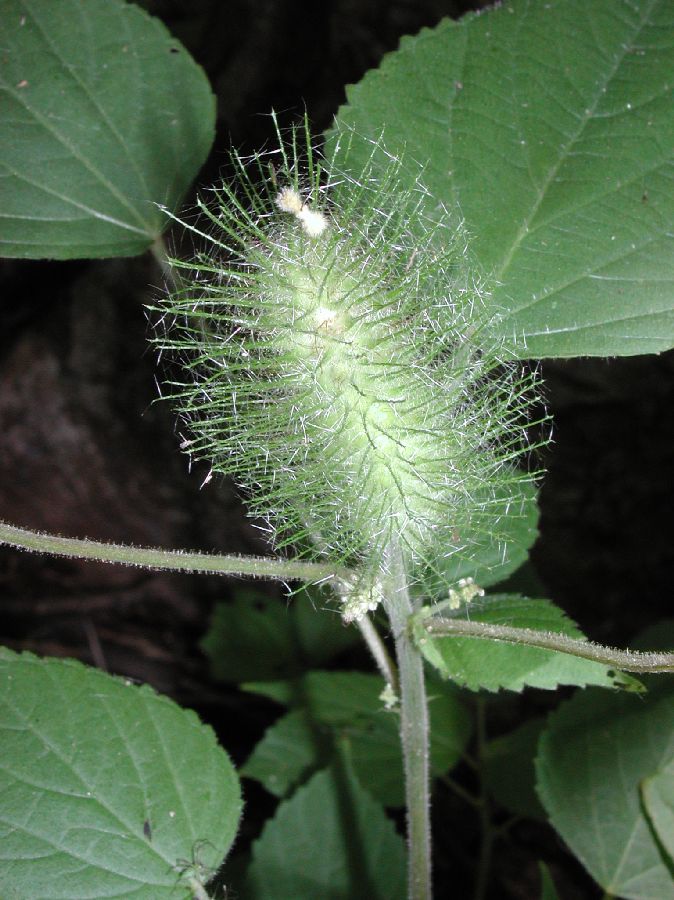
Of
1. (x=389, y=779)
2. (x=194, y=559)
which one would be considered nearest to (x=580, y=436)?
(x=389, y=779)

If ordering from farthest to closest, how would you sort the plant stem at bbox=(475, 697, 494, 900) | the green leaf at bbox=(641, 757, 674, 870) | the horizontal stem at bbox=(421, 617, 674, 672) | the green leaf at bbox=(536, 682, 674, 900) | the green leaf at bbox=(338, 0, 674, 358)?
1. the plant stem at bbox=(475, 697, 494, 900)
2. the green leaf at bbox=(536, 682, 674, 900)
3. the green leaf at bbox=(641, 757, 674, 870)
4. the green leaf at bbox=(338, 0, 674, 358)
5. the horizontal stem at bbox=(421, 617, 674, 672)

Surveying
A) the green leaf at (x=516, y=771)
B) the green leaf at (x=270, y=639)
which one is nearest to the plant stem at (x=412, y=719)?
the green leaf at (x=516, y=771)

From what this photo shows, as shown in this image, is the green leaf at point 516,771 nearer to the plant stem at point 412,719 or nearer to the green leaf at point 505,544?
the plant stem at point 412,719

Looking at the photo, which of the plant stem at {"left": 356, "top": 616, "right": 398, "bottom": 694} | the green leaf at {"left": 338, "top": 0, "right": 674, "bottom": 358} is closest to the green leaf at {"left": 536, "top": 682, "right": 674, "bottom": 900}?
the plant stem at {"left": 356, "top": 616, "right": 398, "bottom": 694}

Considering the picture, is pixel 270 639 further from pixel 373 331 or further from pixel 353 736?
pixel 373 331

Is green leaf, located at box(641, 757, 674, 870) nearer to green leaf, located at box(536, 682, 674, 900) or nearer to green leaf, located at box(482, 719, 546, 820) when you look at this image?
green leaf, located at box(536, 682, 674, 900)

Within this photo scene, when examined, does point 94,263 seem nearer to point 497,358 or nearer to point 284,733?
point 284,733
